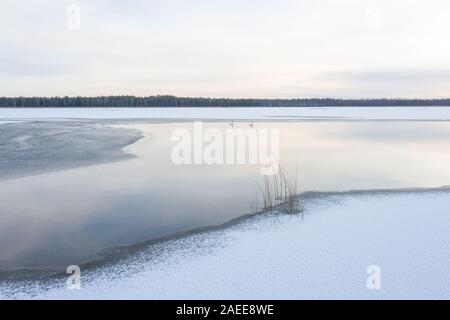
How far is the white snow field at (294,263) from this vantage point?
141 inches

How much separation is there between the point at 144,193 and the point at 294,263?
4.03 meters

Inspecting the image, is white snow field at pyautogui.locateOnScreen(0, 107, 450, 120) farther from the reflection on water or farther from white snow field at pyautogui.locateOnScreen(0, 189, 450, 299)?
white snow field at pyautogui.locateOnScreen(0, 189, 450, 299)

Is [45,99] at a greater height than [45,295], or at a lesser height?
greater

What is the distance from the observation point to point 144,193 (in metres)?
7.45

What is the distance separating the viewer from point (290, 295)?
3.48m

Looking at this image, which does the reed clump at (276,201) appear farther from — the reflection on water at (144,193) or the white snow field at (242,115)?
the white snow field at (242,115)

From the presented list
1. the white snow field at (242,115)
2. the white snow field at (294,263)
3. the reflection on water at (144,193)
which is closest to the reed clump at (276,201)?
the reflection on water at (144,193)

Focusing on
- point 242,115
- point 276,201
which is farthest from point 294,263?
point 242,115

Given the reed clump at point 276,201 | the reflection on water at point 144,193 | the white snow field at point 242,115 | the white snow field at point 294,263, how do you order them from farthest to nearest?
1. the white snow field at point 242,115
2. the reed clump at point 276,201
3. the reflection on water at point 144,193
4. the white snow field at point 294,263

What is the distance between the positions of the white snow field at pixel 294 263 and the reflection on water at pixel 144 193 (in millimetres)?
727

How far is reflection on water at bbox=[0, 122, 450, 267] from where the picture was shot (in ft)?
16.6
